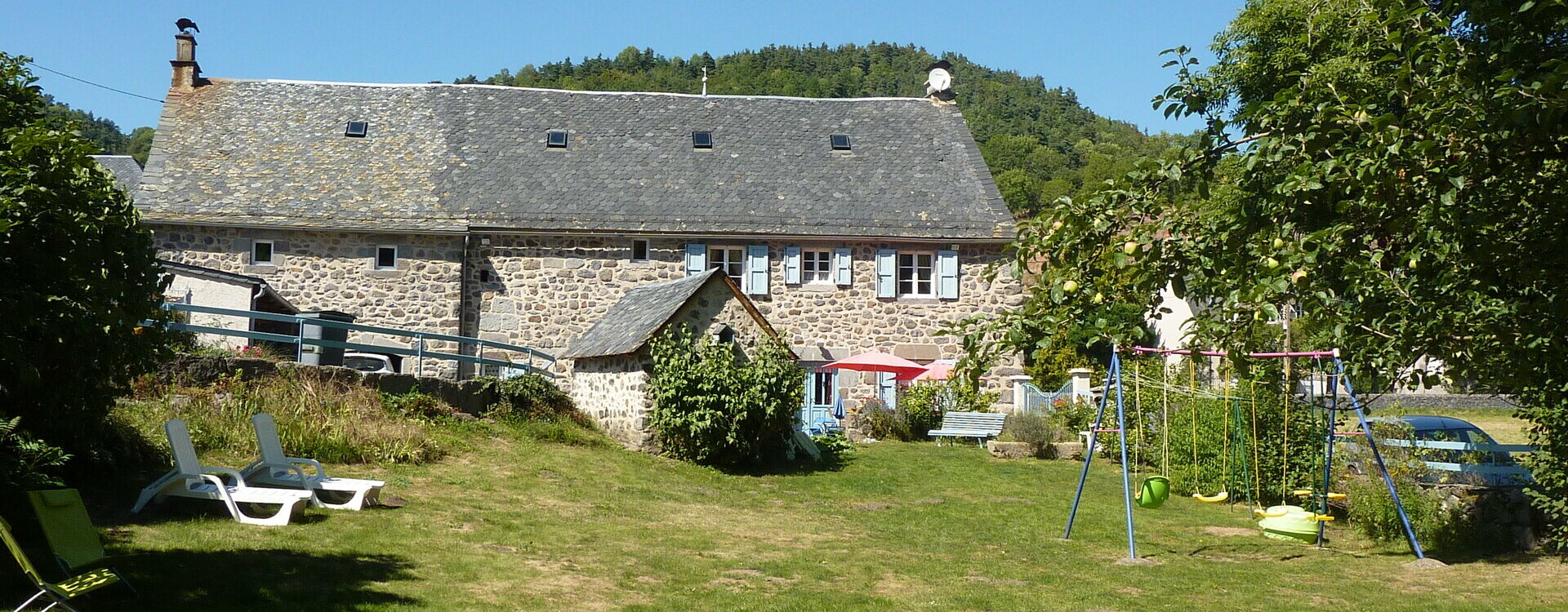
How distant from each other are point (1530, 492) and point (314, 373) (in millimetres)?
12505

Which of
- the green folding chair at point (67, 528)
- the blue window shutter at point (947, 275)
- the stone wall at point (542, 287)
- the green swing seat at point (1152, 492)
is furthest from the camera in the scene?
the blue window shutter at point (947, 275)

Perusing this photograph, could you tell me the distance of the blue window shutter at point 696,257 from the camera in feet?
73.2

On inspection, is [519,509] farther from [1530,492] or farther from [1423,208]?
[1530,492]

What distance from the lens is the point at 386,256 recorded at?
848 inches

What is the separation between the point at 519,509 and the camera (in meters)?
11.1

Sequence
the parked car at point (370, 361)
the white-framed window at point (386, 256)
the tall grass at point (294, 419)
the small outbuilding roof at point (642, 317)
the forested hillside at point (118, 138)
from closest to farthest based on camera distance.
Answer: the tall grass at point (294, 419), the small outbuilding roof at point (642, 317), the parked car at point (370, 361), the white-framed window at point (386, 256), the forested hillside at point (118, 138)

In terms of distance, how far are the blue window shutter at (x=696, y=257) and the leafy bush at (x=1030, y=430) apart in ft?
21.3

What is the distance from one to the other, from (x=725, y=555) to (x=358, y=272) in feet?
46.0

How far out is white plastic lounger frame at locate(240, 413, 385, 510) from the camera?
9828mm

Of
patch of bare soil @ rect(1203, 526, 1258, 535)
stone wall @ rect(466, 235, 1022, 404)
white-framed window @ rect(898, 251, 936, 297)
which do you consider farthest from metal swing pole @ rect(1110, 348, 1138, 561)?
white-framed window @ rect(898, 251, 936, 297)

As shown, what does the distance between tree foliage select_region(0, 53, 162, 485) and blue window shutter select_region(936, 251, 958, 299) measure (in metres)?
16.5

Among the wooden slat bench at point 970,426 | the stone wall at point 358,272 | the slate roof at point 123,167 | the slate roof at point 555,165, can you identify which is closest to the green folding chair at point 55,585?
the wooden slat bench at point 970,426

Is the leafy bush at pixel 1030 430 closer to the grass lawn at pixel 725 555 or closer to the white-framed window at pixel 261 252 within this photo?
the grass lawn at pixel 725 555

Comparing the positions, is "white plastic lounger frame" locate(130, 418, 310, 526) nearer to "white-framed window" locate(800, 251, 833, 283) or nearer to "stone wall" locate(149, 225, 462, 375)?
"stone wall" locate(149, 225, 462, 375)
